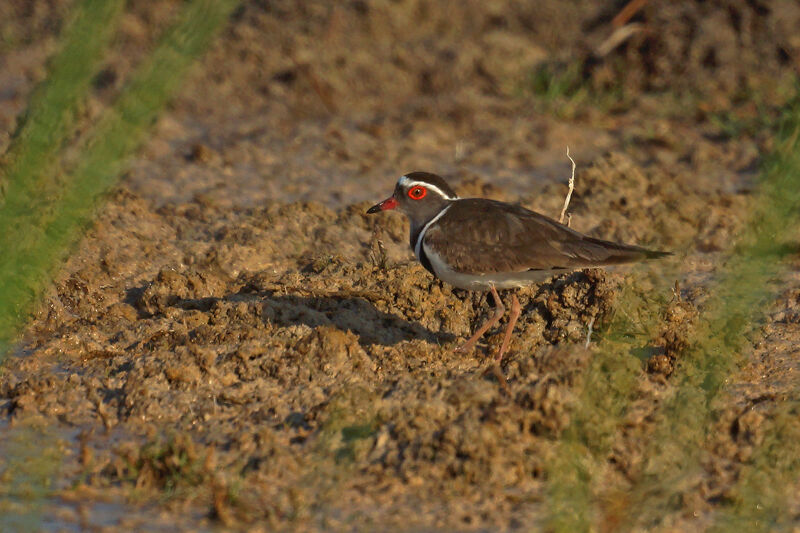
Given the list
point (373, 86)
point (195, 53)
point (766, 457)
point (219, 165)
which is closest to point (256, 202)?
point (219, 165)

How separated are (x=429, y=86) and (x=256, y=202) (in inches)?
124

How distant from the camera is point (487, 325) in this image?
5.96 meters

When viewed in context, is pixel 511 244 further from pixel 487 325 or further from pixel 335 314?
→ pixel 335 314

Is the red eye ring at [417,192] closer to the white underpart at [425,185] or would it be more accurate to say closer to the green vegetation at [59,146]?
the white underpart at [425,185]

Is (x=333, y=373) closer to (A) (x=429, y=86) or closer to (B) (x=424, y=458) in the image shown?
(B) (x=424, y=458)

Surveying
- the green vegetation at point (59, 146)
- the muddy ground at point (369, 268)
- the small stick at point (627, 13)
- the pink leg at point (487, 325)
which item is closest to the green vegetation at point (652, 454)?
the muddy ground at point (369, 268)

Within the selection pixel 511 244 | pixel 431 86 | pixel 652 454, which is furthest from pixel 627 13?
pixel 652 454

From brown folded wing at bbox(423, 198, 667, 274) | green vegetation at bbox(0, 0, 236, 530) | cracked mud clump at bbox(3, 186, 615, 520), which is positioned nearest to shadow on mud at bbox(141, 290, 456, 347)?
cracked mud clump at bbox(3, 186, 615, 520)

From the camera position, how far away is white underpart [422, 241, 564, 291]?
5.80m

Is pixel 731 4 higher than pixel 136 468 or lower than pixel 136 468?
higher

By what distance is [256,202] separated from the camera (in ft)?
27.3

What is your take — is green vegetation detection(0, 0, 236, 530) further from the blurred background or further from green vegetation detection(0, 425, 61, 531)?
the blurred background

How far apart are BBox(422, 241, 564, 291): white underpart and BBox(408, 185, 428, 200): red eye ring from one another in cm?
85

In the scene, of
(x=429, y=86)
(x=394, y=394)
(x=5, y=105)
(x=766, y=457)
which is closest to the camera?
(x=766, y=457)
